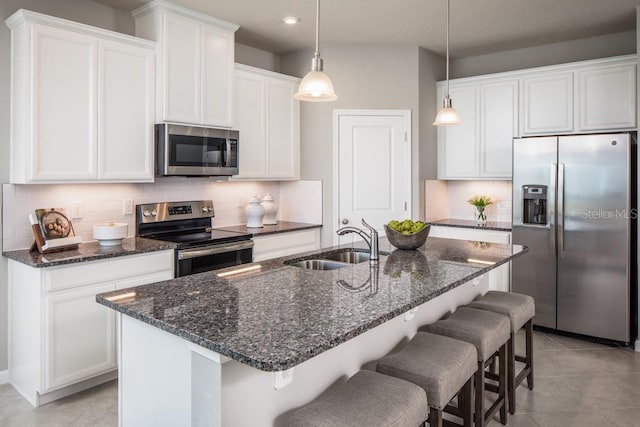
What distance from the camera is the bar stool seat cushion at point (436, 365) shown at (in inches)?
72.1

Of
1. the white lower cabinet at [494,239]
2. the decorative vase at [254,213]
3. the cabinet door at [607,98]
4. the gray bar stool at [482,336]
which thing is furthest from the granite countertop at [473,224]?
the gray bar stool at [482,336]

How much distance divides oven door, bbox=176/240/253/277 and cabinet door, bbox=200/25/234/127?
1023 millimetres

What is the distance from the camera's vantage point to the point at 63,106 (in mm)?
2973

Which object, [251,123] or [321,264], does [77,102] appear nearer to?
[251,123]

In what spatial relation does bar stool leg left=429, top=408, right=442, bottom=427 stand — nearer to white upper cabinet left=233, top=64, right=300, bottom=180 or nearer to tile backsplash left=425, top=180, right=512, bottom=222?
white upper cabinet left=233, top=64, right=300, bottom=180

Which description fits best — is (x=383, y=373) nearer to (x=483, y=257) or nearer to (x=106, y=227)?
(x=483, y=257)

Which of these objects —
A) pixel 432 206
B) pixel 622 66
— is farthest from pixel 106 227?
pixel 622 66

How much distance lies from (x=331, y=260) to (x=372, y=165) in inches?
78.2

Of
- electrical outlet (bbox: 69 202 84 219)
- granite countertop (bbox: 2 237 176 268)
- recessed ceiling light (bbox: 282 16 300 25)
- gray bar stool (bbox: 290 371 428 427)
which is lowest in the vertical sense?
gray bar stool (bbox: 290 371 428 427)

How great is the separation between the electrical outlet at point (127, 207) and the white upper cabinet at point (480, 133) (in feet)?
10.0

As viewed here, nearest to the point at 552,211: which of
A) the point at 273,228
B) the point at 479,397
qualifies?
the point at 479,397

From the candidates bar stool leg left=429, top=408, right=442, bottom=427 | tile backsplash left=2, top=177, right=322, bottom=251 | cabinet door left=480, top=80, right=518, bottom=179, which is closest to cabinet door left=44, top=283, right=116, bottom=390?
tile backsplash left=2, top=177, right=322, bottom=251

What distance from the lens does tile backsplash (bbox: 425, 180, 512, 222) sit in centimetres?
484

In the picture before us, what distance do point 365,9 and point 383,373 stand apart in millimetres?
2824
